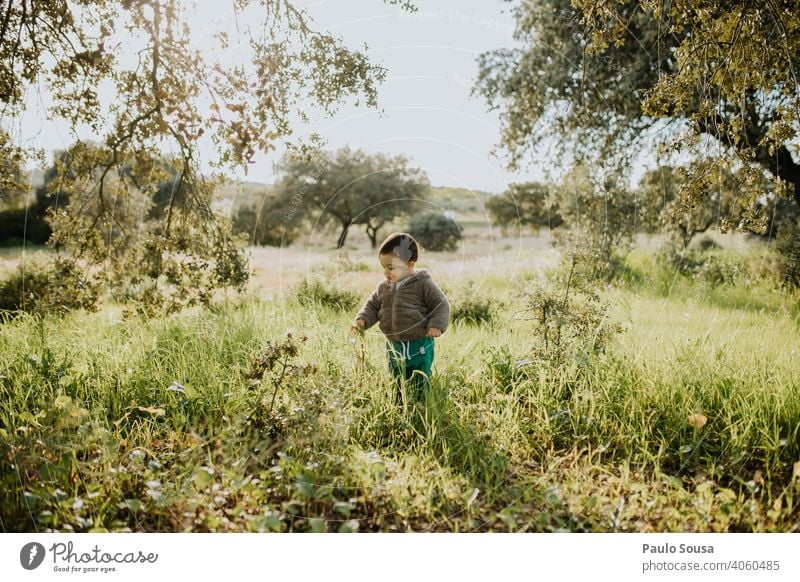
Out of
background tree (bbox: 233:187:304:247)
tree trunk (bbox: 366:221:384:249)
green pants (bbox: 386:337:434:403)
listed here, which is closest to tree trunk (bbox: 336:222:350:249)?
tree trunk (bbox: 366:221:384:249)

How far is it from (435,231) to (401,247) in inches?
68.3

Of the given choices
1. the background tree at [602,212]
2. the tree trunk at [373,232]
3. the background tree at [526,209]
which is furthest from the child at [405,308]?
the background tree at [526,209]

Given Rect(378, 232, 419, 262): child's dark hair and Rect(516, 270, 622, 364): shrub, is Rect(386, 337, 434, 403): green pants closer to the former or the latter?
Rect(378, 232, 419, 262): child's dark hair

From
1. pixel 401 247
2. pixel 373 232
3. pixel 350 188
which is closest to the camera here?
pixel 401 247

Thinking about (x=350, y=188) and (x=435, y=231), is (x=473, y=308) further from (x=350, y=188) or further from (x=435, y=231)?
(x=350, y=188)

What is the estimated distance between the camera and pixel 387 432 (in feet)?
10.7

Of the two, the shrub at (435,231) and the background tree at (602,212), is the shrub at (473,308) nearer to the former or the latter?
the shrub at (435,231)

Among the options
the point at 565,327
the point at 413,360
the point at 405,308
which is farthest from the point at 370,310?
the point at 565,327

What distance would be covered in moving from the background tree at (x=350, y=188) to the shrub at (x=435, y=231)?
0.69 ft

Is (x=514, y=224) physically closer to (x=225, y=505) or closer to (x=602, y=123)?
(x=602, y=123)

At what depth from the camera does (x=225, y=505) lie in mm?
2855

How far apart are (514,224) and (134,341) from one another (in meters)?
10.5

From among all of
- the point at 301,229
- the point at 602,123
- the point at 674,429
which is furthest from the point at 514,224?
the point at 674,429

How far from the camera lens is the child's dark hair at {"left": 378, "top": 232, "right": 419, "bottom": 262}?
3432mm
